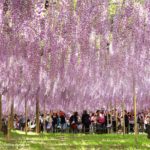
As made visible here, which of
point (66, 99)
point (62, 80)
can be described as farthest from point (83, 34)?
point (66, 99)

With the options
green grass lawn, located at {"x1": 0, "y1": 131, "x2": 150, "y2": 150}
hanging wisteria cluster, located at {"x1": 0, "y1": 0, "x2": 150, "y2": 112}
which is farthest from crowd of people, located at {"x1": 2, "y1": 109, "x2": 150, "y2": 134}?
green grass lawn, located at {"x1": 0, "y1": 131, "x2": 150, "y2": 150}

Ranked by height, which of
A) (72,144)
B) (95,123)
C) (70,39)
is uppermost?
(70,39)

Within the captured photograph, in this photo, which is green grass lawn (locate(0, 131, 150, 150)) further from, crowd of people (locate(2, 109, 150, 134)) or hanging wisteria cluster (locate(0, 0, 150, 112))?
crowd of people (locate(2, 109, 150, 134))

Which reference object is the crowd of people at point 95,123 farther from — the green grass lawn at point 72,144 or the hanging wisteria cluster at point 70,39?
the green grass lawn at point 72,144

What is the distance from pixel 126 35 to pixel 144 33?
0.72 m

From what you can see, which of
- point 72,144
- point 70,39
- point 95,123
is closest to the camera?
point 70,39

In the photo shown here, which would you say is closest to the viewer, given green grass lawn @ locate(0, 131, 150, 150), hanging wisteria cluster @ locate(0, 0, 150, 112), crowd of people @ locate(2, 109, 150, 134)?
hanging wisteria cluster @ locate(0, 0, 150, 112)

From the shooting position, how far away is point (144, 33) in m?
15.9

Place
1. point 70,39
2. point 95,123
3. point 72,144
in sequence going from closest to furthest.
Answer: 1. point 70,39
2. point 72,144
3. point 95,123

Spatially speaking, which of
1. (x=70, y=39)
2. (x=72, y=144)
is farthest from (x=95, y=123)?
(x=70, y=39)

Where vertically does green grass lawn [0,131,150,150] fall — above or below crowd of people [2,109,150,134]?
below

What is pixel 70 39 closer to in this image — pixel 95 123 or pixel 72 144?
pixel 72 144

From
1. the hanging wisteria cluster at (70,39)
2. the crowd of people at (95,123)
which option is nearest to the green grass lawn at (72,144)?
the hanging wisteria cluster at (70,39)

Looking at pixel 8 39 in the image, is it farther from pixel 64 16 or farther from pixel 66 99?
pixel 66 99
